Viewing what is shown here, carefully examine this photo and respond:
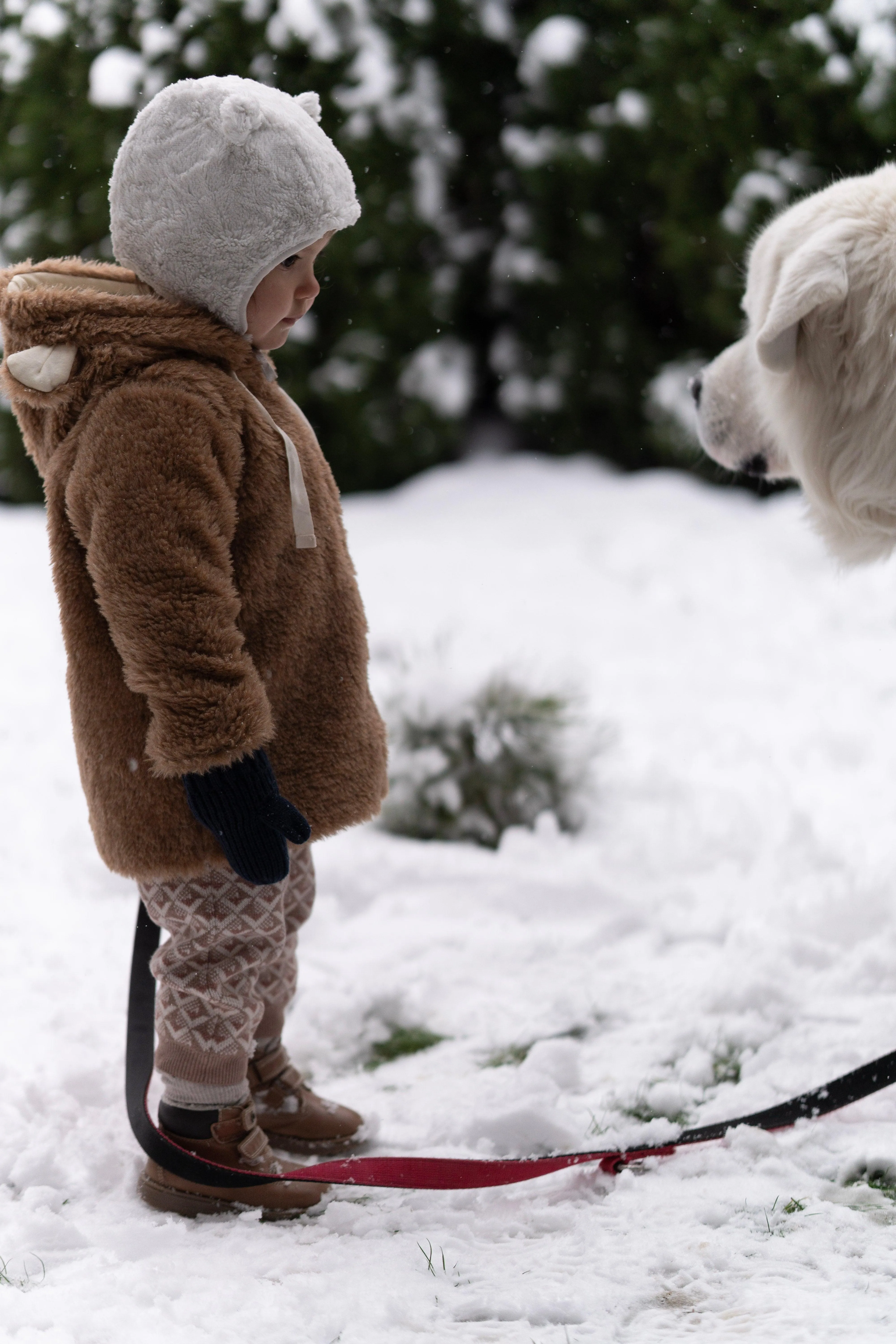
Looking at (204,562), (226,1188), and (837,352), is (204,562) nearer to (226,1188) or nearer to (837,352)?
(226,1188)

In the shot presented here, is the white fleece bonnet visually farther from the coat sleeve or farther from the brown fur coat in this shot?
the coat sleeve

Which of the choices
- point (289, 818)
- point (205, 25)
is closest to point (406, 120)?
point (205, 25)

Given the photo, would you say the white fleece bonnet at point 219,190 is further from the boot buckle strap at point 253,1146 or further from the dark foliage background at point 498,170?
the dark foliage background at point 498,170

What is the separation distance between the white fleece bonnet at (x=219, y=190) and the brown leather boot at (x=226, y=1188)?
1327 millimetres

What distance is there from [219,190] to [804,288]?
97 cm

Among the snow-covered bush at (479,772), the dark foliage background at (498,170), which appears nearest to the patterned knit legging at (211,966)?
the snow-covered bush at (479,772)

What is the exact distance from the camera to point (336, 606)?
6.65 feet

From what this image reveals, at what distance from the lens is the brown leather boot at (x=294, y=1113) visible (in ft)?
7.29

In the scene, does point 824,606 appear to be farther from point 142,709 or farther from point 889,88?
point 142,709

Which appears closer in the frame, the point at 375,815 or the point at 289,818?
the point at 289,818

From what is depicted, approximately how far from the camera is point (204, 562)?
5.73ft

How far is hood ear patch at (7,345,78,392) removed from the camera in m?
1.74

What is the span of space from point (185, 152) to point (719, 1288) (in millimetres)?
1766

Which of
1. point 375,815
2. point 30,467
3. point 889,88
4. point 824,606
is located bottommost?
point 30,467
